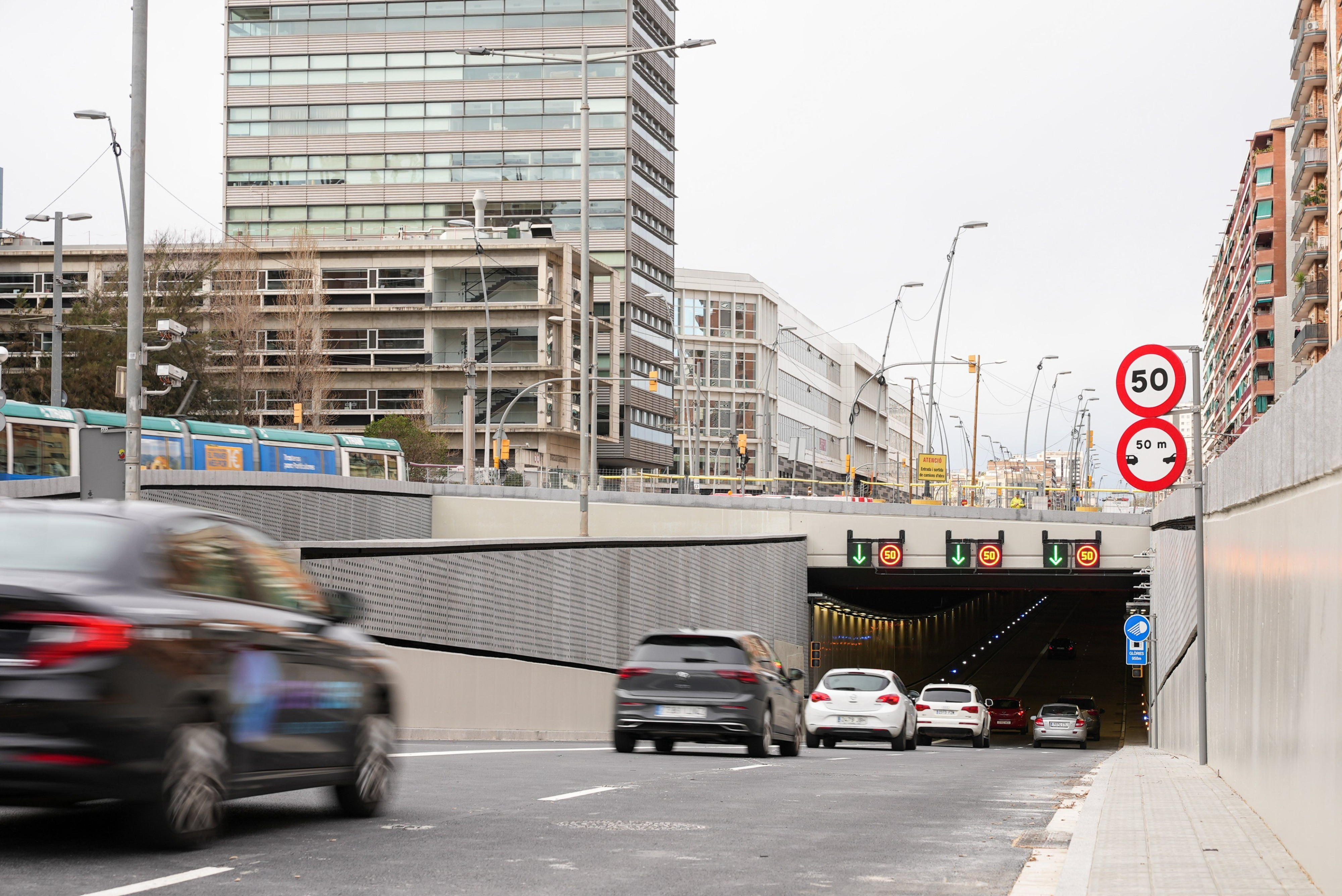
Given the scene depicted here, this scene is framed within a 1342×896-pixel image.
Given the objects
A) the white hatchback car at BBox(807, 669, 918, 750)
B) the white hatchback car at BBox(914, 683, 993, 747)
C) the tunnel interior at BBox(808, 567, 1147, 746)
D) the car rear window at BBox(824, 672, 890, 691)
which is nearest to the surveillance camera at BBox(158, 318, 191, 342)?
the white hatchback car at BBox(807, 669, 918, 750)

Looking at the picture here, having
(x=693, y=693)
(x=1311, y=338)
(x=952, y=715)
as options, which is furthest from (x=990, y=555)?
(x=1311, y=338)

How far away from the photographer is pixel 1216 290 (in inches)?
6147

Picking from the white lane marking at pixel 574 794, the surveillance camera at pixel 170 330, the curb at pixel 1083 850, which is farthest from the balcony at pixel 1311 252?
the white lane marking at pixel 574 794

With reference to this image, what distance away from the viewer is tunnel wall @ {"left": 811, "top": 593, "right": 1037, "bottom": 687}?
63.1 meters

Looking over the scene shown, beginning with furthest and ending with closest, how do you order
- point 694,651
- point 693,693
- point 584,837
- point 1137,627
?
point 1137,627 → point 694,651 → point 693,693 → point 584,837

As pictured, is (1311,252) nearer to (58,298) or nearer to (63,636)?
(58,298)

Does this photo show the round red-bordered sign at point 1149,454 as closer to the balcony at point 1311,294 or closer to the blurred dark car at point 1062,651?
the blurred dark car at point 1062,651

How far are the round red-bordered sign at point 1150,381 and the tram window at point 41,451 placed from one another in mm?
32691

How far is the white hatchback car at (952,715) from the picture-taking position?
37469mm

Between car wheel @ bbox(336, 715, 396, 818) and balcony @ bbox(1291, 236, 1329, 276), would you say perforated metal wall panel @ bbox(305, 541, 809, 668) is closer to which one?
car wheel @ bbox(336, 715, 396, 818)

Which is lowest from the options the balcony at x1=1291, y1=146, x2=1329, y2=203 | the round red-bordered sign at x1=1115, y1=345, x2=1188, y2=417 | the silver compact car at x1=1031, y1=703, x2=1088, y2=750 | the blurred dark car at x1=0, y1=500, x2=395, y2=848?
the silver compact car at x1=1031, y1=703, x2=1088, y2=750

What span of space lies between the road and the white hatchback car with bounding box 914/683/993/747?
790 inches

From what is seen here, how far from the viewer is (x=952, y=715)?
37.7 metres

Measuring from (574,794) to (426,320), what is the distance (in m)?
81.9
